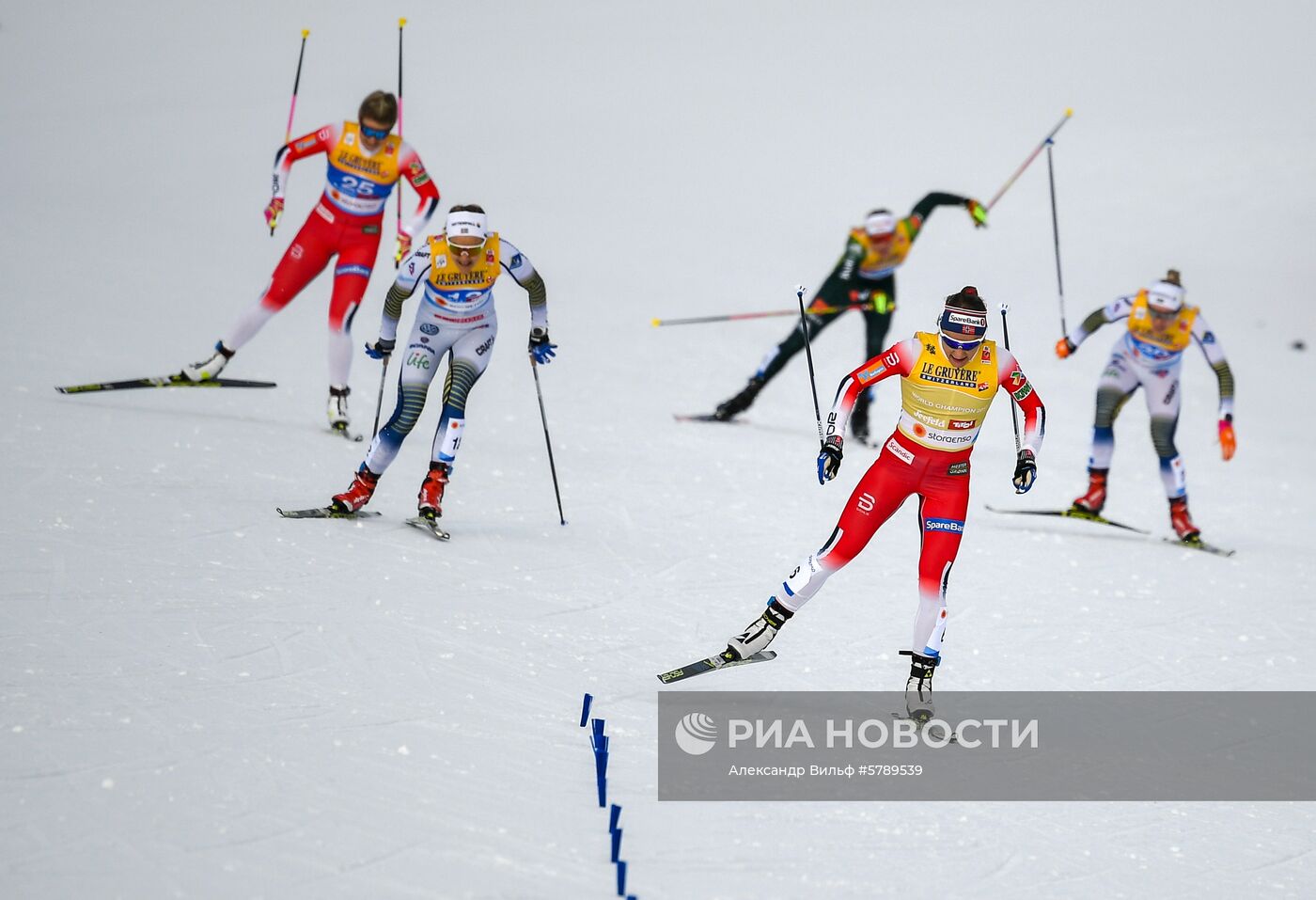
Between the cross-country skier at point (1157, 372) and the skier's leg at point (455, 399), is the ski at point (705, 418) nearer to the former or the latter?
the cross-country skier at point (1157, 372)

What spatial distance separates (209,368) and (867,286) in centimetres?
557

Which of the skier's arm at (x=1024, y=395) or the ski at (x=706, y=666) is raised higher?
the skier's arm at (x=1024, y=395)

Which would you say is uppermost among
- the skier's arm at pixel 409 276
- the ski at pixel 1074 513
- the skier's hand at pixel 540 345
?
the skier's arm at pixel 409 276

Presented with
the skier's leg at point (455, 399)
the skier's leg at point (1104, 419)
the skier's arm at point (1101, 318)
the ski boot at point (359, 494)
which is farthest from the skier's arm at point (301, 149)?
the skier's leg at point (1104, 419)

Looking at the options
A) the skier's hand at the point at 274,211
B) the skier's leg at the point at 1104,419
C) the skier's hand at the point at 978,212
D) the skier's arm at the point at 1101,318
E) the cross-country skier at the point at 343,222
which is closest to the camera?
the cross-country skier at the point at 343,222

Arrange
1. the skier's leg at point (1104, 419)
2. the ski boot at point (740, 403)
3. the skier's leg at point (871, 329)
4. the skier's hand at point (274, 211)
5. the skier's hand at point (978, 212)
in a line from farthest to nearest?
the ski boot at point (740, 403), the skier's leg at point (871, 329), the skier's hand at point (978, 212), the skier's leg at point (1104, 419), the skier's hand at point (274, 211)

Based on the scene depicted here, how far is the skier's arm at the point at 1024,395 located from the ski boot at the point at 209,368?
624 cm

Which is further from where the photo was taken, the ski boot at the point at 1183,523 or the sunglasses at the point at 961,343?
the ski boot at the point at 1183,523

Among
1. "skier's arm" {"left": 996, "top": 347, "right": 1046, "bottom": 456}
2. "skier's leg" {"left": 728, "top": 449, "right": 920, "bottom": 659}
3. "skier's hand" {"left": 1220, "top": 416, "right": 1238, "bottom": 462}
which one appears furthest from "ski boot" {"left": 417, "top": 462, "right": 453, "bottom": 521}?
"skier's hand" {"left": 1220, "top": 416, "right": 1238, "bottom": 462}

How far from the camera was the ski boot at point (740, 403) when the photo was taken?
553 inches

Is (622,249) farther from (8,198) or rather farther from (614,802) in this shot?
(614,802)

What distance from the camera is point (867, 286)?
13.7 meters

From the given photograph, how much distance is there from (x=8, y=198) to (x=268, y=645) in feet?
44.0

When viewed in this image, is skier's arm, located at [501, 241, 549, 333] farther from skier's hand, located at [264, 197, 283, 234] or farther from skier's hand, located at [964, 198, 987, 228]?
skier's hand, located at [964, 198, 987, 228]
